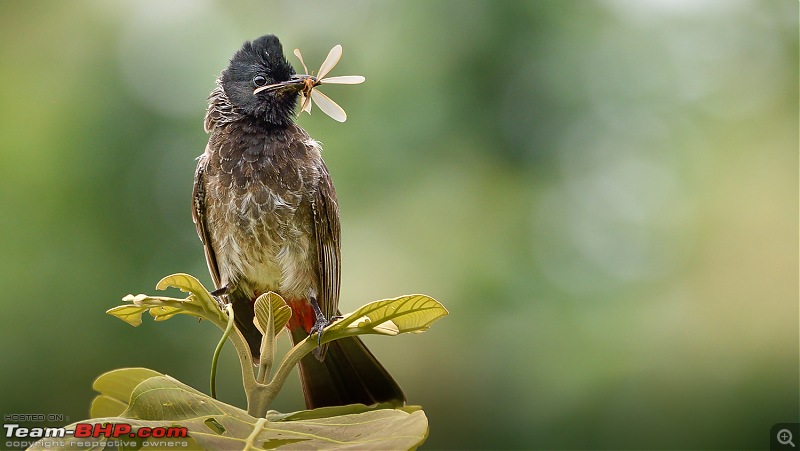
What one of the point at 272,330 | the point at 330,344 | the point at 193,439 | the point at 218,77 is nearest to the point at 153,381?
the point at 193,439

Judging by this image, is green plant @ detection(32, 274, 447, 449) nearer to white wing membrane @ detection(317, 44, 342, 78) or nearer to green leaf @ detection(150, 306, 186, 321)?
green leaf @ detection(150, 306, 186, 321)

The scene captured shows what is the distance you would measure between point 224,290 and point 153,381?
107 centimetres

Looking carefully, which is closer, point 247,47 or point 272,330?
point 272,330

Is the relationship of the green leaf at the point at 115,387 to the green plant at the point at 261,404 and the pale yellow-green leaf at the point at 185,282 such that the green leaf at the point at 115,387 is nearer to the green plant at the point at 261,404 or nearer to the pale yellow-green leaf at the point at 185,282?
the green plant at the point at 261,404

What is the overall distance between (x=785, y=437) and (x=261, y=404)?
2253 mm

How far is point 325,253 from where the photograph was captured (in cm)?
206

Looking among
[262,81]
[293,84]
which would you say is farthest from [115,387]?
[262,81]

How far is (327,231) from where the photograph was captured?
2.08 m

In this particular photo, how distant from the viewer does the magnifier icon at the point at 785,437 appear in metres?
2.64

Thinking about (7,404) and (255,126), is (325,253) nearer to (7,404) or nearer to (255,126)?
(255,126)

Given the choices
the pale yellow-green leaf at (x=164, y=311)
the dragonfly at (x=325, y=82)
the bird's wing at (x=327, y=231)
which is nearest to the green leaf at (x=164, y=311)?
the pale yellow-green leaf at (x=164, y=311)

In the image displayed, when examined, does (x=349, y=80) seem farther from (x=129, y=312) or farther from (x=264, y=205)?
(x=264, y=205)
